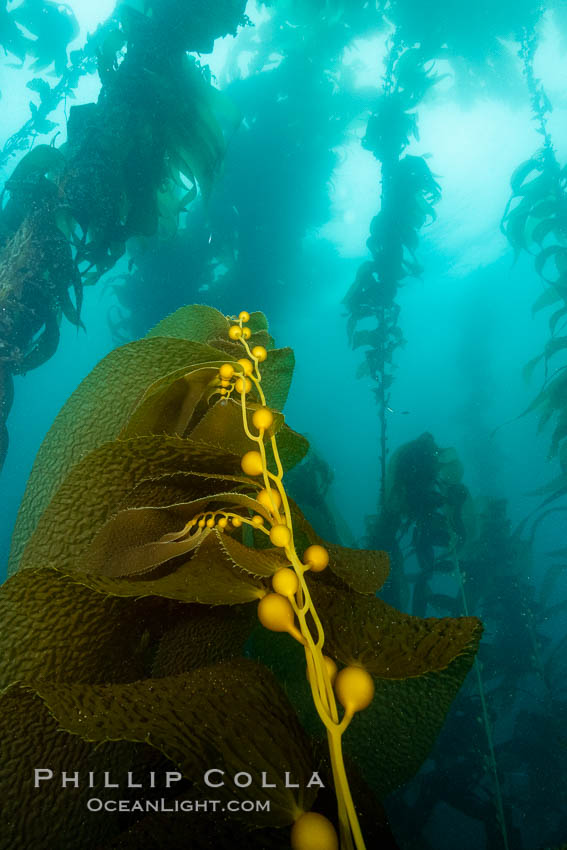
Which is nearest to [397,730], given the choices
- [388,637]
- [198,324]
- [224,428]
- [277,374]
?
[388,637]

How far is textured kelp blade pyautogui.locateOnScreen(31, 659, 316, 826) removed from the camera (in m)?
0.33

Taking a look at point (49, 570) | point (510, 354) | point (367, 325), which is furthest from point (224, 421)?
point (510, 354)

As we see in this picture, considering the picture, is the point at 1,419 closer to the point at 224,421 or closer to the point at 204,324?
the point at 204,324

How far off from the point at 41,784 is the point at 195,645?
8.5 inches

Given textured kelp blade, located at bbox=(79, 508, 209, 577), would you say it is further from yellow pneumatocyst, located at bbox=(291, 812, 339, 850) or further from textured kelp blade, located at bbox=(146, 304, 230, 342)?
textured kelp blade, located at bbox=(146, 304, 230, 342)

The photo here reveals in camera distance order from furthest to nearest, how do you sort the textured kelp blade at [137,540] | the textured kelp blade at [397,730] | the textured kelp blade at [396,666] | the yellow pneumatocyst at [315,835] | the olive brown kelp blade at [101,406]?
the olive brown kelp blade at [101,406] → the textured kelp blade at [397,730] → the textured kelp blade at [137,540] → the textured kelp blade at [396,666] → the yellow pneumatocyst at [315,835]

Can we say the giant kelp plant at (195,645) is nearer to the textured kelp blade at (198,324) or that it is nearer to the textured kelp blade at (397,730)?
the textured kelp blade at (397,730)

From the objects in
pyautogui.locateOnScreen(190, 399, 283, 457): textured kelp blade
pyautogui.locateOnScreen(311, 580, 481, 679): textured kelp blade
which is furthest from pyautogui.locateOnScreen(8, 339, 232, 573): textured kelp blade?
pyautogui.locateOnScreen(311, 580, 481, 679): textured kelp blade

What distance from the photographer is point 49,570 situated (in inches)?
16.2

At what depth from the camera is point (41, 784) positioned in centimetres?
43

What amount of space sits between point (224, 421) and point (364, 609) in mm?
367

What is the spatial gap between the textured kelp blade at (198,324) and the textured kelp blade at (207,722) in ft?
2.44

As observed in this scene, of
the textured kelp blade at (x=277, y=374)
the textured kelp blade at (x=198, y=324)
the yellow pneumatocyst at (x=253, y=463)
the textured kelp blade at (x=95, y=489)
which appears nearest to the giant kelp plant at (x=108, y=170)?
the textured kelp blade at (x=198, y=324)

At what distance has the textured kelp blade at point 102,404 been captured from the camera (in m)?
0.75
